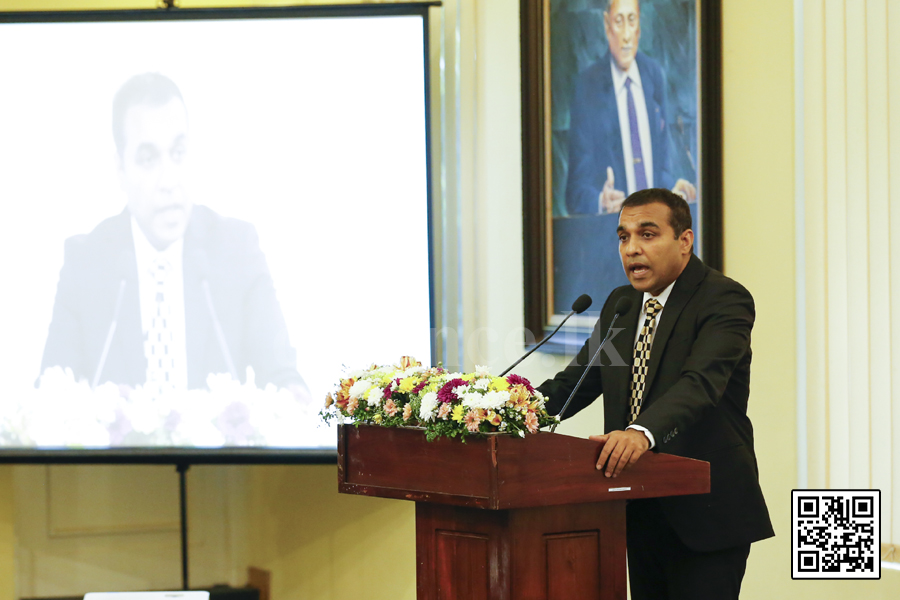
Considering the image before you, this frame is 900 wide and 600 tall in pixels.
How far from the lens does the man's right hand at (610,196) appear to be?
364 cm

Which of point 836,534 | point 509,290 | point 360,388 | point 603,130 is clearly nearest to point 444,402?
point 360,388

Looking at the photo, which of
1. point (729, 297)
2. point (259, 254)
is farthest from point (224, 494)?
point (729, 297)

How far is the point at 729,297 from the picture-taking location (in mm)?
2191

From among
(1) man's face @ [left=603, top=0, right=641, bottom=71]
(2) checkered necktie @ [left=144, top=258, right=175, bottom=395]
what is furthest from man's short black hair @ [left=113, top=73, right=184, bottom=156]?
(1) man's face @ [left=603, top=0, right=641, bottom=71]

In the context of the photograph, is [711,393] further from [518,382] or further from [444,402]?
[444,402]

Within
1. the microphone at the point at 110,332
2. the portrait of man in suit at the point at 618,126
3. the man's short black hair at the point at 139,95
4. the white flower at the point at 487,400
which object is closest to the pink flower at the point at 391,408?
the white flower at the point at 487,400

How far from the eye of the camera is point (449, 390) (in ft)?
6.20

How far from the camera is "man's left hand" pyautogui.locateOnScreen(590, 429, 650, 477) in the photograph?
188 cm

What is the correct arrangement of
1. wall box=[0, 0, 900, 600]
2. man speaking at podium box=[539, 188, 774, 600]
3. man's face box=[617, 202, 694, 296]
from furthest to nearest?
wall box=[0, 0, 900, 600], man's face box=[617, 202, 694, 296], man speaking at podium box=[539, 188, 774, 600]

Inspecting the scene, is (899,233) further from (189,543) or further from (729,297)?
(189,543)

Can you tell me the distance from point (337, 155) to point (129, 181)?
3.05 ft

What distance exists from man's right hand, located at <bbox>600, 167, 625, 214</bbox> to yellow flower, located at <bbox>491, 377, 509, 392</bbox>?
6.24 ft

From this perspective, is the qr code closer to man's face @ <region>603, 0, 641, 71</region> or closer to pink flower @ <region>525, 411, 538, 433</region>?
pink flower @ <region>525, 411, 538, 433</region>

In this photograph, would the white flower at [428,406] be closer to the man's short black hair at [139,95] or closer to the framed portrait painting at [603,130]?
the framed portrait painting at [603,130]
